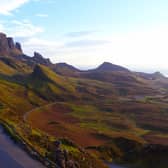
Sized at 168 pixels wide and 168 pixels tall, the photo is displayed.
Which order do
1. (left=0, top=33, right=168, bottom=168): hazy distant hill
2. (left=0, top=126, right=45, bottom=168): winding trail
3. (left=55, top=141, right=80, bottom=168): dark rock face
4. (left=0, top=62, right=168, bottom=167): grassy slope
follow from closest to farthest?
(left=0, top=126, right=45, bottom=168): winding trail → (left=55, top=141, right=80, bottom=168): dark rock face → (left=0, top=33, right=168, bottom=168): hazy distant hill → (left=0, top=62, right=168, bottom=167): grassy slope

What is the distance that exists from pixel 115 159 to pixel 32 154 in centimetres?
3451

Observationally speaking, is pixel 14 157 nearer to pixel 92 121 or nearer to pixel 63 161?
pixel 63 161

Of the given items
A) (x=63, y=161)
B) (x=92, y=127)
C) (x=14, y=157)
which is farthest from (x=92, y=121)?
(x=14, y=157)

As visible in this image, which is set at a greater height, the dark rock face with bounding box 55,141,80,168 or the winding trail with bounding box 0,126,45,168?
the winding trail with bounding box 0,126,45,168

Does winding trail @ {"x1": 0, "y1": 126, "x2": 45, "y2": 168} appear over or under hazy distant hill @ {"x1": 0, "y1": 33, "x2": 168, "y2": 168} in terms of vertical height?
over

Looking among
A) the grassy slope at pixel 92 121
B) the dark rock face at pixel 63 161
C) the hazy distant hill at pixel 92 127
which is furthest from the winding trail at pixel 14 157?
the grassy slope at pixel 92 121

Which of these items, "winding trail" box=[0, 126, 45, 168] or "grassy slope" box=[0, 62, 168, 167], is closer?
"winding trail" box=[0, 126, 45, 168]

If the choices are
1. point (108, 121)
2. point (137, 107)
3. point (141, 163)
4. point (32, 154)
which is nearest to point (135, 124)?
point (108, 121)

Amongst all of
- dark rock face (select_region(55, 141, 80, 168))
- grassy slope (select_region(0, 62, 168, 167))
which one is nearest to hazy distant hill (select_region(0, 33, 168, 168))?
grassy slope (select_region(0, 62, 168, 167))

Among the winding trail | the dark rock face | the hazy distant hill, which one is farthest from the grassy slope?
the dark rock face

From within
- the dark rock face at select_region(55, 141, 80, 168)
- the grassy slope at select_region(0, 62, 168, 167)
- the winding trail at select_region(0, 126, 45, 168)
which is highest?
the winding trail at select_region(0, 126, 45, 168)

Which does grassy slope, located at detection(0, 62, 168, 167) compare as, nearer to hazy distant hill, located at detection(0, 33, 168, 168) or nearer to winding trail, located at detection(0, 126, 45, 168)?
hazy distant hill, located at detection(0, 33, 168, 168)

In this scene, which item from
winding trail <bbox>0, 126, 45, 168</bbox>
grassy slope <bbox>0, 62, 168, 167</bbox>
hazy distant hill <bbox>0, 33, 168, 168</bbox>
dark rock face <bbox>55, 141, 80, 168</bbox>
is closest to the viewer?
winding trail <bbox>0, 126, 45, 168</bbox>

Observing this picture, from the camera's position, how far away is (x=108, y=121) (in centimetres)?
15850
